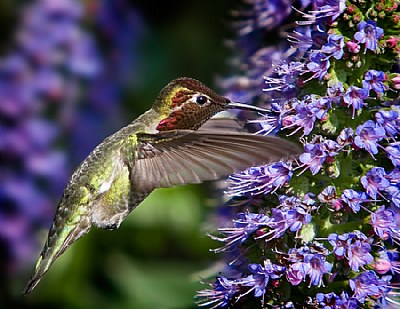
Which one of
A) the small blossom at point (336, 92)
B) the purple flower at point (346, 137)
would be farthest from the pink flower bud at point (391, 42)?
the purple flower at point (346, 137)

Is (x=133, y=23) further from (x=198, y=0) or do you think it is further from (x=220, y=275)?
(x=220, y=275)

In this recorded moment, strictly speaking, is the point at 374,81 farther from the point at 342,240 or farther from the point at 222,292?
the point at 222,292

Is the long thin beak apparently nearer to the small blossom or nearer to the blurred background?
the small blossom

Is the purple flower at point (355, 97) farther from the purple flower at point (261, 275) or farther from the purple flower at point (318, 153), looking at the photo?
the purple flower at point (261, 275)

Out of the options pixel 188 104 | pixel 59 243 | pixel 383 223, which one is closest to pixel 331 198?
pixel 383 223

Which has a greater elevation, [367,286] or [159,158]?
[159,158]

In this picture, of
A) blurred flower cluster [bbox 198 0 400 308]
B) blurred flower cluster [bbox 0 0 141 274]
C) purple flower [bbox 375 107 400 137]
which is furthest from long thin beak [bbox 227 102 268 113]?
blurred flower cluster [bbox 0 0 141 274]
